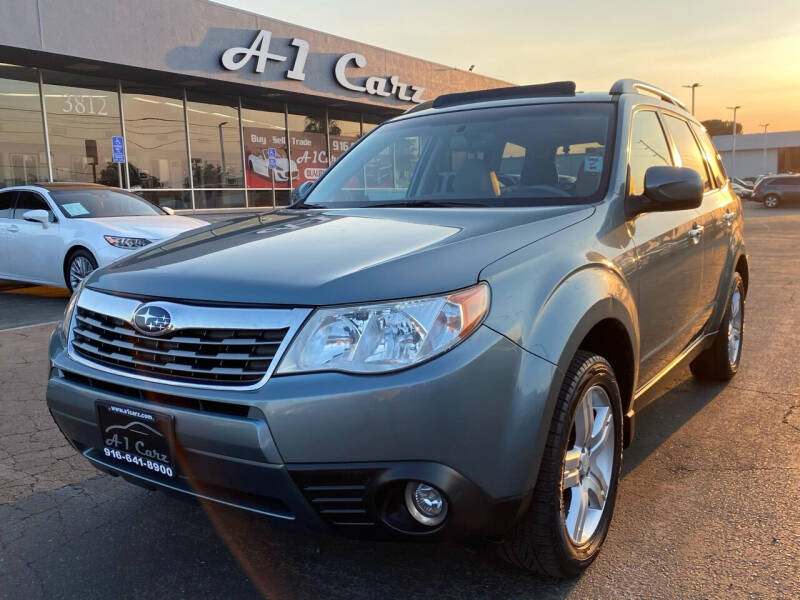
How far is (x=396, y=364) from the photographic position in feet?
6.22

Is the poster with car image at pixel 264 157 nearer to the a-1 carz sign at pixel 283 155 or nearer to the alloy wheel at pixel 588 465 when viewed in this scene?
the a-1 carz sign at pixel 283 155

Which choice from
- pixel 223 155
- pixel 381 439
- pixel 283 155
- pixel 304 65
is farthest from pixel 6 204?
A: pixel 283 155

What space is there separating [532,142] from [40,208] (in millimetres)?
7874

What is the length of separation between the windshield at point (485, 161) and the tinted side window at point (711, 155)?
1.64 meters

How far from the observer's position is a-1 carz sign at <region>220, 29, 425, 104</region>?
697 inches

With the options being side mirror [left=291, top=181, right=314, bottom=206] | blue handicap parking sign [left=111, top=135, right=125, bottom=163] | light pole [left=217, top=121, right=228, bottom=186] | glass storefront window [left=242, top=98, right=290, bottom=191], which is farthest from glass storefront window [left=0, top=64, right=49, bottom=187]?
side mirror [left=291, top=181, right=314, bottom=206]

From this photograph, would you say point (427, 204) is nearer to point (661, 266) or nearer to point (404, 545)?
point (661, 266)

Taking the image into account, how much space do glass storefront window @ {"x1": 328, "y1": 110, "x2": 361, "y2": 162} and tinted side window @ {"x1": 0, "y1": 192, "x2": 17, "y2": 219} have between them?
14336 millimetres

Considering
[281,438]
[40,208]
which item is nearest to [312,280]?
[281,438]

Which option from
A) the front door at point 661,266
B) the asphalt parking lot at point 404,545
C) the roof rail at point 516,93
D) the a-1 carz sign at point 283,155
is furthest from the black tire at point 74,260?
the a-1 carz sign at point 283,155

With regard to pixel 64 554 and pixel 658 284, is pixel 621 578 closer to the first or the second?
pixel 658 284

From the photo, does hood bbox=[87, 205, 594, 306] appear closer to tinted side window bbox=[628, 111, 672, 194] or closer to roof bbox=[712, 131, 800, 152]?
tinted side window bbox=[628, 111, 672, 194]

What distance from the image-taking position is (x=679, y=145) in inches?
157

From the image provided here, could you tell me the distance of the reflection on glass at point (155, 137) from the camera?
17.3 m
